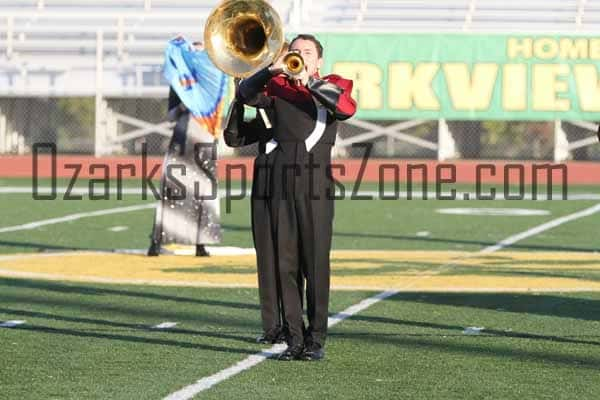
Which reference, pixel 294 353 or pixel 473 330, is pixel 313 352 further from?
pixel 473 330

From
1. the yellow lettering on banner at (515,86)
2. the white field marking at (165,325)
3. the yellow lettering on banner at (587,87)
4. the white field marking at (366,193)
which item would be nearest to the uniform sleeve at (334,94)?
the white field marking at (165,325)

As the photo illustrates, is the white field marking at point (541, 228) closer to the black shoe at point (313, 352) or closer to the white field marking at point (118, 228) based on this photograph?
the white field marking at point (118, 228)

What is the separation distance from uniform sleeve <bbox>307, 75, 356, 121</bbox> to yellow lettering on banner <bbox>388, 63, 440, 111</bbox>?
71.9 ft

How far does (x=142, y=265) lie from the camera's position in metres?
13.8

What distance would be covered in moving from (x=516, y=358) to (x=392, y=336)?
1046mm

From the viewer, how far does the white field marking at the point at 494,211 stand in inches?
824

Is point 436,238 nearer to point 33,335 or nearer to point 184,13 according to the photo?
point 33,335

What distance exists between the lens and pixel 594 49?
2934 centimetres

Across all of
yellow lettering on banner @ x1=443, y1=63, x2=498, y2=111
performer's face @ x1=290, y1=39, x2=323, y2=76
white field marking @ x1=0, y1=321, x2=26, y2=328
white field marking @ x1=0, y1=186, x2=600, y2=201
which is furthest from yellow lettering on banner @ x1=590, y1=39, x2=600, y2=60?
performer's face @ x1=290, y1=39, x2=323, y2=76

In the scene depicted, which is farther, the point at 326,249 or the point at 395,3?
the point at 395,3

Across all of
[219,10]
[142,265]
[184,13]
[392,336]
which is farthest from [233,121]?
[184,13]

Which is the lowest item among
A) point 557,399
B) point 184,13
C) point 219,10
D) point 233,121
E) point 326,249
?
point 557,399

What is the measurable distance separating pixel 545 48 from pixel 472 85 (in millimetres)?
1431

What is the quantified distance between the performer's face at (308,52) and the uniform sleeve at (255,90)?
18 centimetres
